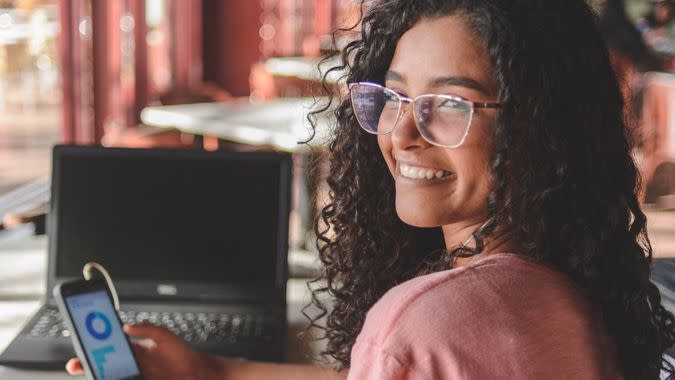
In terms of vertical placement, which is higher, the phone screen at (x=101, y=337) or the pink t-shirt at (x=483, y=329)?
the pink t-shirt at (x=483, y=329)

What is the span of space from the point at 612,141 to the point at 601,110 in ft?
0.14

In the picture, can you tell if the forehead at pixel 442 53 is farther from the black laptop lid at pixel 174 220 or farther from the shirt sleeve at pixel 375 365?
the black laptop lid at pixel 174 220

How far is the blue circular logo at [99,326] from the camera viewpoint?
50.6 inches

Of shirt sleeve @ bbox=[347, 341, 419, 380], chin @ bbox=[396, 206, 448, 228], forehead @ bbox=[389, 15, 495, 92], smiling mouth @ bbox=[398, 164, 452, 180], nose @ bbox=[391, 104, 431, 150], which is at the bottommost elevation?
shirt sleeve @ bbox=[347, 341, 419, 380]

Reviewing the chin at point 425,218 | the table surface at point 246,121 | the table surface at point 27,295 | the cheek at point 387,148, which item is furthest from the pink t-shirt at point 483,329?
the table surface at point 246,121

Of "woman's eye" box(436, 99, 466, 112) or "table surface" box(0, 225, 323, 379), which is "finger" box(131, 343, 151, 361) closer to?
"table surface" box(0, 225, 323, 379)

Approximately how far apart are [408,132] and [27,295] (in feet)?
3.81

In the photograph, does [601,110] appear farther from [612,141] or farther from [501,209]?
[501,209]

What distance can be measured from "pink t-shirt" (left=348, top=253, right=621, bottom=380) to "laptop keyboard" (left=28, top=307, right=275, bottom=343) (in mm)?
759

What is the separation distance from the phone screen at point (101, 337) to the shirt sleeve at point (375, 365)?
0.54 metres

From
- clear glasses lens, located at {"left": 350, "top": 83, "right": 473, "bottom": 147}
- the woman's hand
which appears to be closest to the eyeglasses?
clear glasses lens, located at {"left": 350, "top": 83, "right": 473, "bottom": 147}

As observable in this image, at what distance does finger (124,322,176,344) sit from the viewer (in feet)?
4.33

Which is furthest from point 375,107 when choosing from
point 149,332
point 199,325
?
point 199,325

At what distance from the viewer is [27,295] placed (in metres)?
1.83
